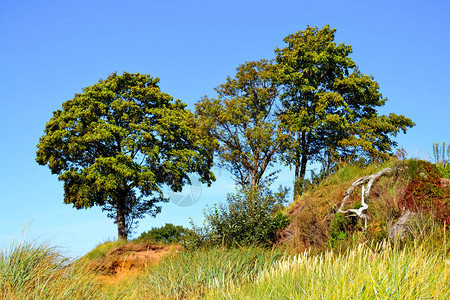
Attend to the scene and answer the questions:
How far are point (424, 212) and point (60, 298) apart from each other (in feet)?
33.3

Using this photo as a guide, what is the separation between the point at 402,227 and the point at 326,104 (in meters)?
17.7

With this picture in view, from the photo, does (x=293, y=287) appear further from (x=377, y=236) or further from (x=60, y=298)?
(x=377, y=236)

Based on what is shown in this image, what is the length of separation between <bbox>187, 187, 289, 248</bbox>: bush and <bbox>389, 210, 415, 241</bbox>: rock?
16.3 feet

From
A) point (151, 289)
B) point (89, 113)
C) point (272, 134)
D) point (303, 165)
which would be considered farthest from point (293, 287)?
point (89, 113)

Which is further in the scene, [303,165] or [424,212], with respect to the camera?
[303,165]

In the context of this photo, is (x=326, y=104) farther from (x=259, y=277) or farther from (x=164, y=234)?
(x=259, y=277)

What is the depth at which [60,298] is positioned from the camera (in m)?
7.05

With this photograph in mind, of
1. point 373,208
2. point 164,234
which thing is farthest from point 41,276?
point 164,234

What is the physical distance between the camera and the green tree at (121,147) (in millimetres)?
27438

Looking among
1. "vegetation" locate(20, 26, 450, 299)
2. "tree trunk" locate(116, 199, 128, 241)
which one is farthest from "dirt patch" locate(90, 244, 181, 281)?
"tree trunk" locate(116, 199, 128, 241)

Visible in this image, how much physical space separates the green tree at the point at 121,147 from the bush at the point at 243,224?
1123 centimetres

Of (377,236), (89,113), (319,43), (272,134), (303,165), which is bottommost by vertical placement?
(377,236)

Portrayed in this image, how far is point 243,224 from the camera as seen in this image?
16.1m

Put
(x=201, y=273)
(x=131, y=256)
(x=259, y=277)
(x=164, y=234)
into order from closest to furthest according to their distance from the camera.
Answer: (x=259, y=277) → (x=201, y=273) → (x=131, y=256) → (x=164, y=234)
